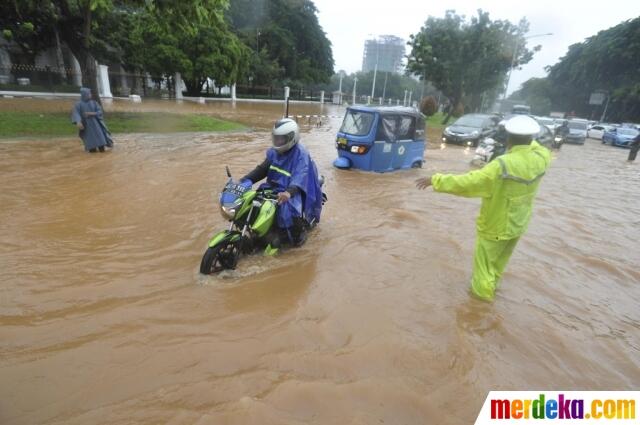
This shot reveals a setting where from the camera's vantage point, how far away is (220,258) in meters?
3.96

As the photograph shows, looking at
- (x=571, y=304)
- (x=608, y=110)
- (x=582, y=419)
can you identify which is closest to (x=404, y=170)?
(x=571, y=304)

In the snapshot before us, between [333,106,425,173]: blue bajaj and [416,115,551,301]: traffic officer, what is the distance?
5.68 m

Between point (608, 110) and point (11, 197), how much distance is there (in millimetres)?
62103

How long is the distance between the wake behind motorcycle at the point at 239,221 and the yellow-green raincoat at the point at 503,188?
1.76 m

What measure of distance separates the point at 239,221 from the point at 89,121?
299 inches

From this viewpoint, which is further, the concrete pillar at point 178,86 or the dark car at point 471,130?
the concrete pillar at point 178,86

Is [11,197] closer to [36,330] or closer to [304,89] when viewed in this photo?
[36,330]

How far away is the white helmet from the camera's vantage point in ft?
13.3

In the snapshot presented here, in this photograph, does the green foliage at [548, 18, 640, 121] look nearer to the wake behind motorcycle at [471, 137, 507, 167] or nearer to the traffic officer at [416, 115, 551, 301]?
the wake behind motorcycle at [471, 137, 507, 167]

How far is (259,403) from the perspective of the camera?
2.42 meters

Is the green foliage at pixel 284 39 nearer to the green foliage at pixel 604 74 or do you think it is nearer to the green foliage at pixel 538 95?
the green foliage at pixel 604 74

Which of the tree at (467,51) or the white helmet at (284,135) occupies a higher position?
the tree at (467,51)

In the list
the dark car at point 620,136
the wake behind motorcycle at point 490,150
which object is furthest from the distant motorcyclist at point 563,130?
the wake behind motorcycle at point 490,150

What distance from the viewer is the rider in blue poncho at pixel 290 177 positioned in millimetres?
4090
